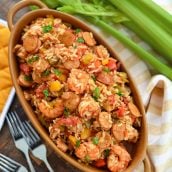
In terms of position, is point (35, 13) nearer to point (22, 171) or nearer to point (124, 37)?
point (124, 37)

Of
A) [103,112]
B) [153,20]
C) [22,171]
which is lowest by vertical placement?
[22,171]

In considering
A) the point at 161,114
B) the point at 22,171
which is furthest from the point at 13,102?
the point at 161,114

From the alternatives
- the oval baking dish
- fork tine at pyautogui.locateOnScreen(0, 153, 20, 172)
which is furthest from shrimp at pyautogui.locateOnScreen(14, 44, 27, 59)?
fork tine at pyautogui.locateOnScreen(0, 153, 20, 172)

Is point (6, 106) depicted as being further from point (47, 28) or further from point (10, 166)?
point (47, 28)

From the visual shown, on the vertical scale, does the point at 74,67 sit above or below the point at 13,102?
above

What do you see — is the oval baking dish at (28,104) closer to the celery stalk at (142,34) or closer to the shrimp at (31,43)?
the shrimp at (31,43)

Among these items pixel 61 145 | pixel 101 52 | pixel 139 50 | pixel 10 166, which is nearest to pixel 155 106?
pixel 139 50

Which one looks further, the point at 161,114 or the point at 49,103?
the point at 161,114

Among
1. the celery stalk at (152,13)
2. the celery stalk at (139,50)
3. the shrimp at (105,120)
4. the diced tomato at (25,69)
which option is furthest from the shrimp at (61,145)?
the celery stalk at (152,13)
